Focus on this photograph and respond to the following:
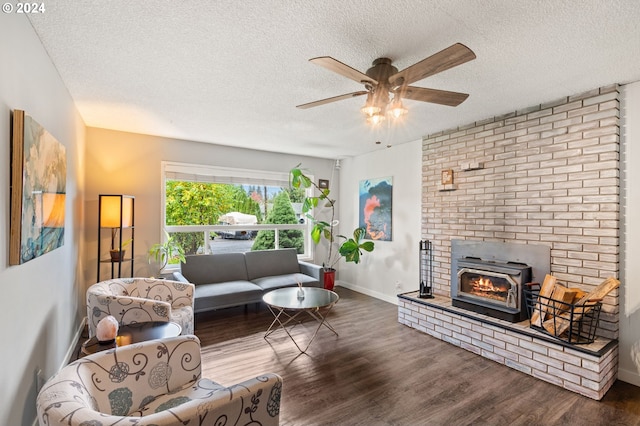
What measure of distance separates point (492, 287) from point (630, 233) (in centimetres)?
122

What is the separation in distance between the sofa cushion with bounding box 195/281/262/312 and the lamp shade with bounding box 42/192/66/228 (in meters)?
1.74

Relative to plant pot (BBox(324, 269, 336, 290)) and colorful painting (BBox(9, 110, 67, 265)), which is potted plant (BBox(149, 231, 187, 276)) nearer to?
colorful painting (BBox(9, 110, 67, 265))

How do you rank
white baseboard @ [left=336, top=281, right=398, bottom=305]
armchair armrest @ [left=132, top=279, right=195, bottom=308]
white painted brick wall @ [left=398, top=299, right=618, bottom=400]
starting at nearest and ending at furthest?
white painted brick wall @ [left=398, top=299, right=618, bottom=400], armchair armrest @ [left=132, top=279, right=195, bottom=308], white baseboard @ [left=336, top=281, right=398, bottom=305]

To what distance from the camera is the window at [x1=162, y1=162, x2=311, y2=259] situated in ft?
Answer: 15.2

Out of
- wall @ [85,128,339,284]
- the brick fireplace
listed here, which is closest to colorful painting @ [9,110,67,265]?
wall @ [85,128,339,284]

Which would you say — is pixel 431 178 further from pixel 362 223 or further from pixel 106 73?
pixel 106 73

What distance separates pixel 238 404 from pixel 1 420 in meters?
1.20

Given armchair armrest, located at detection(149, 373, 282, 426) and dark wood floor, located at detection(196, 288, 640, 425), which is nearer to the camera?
armchair armrest, located at detection(149, 373, 282, 426)

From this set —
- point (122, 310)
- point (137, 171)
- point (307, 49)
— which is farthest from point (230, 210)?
point (307, 49)

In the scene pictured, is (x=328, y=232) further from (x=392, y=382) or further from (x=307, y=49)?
(x=307, y=49)

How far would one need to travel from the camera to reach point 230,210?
508 cm

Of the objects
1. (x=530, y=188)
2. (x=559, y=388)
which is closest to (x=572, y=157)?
(x=530, y=188)

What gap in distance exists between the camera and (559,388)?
2527 millimetres

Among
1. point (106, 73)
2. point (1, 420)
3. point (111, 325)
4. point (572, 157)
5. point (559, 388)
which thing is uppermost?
point (106, 73)
